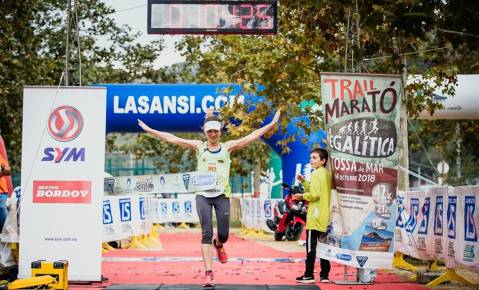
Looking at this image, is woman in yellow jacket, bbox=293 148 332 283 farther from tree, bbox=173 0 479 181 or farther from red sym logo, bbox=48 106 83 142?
red sym logo, bbox=48 106 83 142

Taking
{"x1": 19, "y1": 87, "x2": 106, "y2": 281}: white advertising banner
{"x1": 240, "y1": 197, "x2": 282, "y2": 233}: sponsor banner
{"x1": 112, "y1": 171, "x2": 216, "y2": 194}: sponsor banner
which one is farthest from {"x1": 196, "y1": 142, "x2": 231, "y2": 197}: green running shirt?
{"x1": 112, "y1": 171, "x2": 216, "y2": 194}: sponsor banner

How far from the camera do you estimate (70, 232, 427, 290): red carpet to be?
11281 mm

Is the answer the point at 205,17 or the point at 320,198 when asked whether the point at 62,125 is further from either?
the point at 320,198

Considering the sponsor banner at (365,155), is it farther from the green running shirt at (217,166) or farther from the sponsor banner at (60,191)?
the sponsor banner at (60,191)

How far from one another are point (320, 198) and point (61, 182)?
10.0ft

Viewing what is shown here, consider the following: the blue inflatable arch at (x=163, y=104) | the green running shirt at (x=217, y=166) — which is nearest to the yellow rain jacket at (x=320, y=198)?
the green running shirt at (x=217, y=166)

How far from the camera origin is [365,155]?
10.7 meters

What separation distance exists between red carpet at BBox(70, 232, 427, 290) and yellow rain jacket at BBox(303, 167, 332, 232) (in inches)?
29.0

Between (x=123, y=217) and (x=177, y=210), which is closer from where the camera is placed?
(x=123, y=217)

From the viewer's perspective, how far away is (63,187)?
1060 cm

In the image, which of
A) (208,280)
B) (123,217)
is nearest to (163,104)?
(123,217)

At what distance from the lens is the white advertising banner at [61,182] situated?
416 inches

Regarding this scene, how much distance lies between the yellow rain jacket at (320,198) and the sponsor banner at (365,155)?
37 cm

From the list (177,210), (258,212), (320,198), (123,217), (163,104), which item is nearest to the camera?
(320,198)
